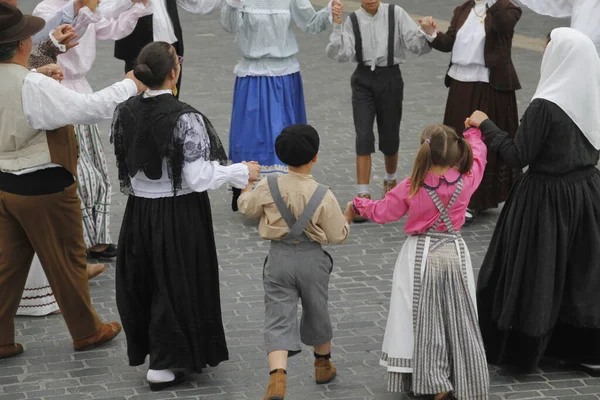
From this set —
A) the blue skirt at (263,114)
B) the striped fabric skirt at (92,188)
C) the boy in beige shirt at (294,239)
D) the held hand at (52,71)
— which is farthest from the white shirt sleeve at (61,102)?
the blue skirt at (263,114)

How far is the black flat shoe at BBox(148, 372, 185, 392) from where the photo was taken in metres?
5.57

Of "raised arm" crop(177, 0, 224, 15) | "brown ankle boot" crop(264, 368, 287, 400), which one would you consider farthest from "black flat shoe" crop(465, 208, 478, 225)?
"brown ankle boot" crop(264, 368, 287, 400)

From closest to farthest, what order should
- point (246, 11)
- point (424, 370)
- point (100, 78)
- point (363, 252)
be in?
point (424, 370)
point (363, 252)
point (246, 11)
point (100, 78)

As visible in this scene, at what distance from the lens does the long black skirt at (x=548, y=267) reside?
553 cm

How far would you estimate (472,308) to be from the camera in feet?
17.1

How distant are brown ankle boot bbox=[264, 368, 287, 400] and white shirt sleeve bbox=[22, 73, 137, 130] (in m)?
1.50

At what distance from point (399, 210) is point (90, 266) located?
248 centimetres

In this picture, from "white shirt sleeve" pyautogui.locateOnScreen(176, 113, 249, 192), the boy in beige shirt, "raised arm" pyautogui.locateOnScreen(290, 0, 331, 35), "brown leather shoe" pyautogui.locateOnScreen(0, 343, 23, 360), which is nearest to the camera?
the boy in beige shirt

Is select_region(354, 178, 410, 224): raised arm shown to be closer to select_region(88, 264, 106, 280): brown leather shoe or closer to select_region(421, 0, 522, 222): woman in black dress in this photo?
select_region(88, 264, 106, 280): brown leather shoe

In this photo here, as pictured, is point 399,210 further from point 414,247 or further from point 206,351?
point 206,351

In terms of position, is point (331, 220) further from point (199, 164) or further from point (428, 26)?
point (428, 26)

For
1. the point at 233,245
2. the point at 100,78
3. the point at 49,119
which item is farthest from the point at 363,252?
the point at 100,78

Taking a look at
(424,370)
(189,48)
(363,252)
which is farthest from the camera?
(189,48)

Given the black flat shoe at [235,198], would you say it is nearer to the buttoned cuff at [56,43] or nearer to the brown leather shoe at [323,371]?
the buttoned cuff at [56,43]
